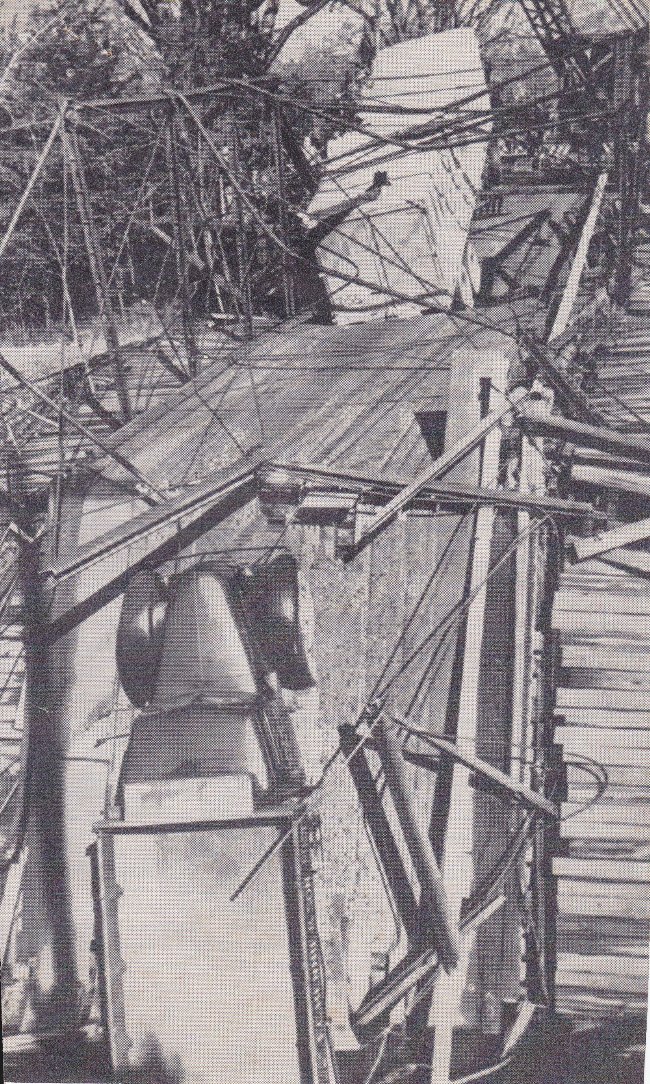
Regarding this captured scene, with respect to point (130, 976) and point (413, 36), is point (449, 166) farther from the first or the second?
point (130, 976)

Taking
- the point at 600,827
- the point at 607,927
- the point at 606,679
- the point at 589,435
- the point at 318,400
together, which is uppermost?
the point at 318,400

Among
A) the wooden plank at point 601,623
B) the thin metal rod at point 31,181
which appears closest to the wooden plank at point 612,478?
the wooden plank at point 601,623

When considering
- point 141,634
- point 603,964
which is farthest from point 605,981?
point 141,634

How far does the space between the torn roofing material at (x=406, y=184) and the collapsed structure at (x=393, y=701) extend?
0.02 m

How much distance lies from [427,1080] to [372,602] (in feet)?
4.65

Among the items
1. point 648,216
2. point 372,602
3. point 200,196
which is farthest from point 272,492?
point 648,216

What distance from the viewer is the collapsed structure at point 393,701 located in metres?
3.05

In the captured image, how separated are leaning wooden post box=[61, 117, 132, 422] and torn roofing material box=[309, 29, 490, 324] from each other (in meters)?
0.66

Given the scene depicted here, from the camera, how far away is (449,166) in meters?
3.04

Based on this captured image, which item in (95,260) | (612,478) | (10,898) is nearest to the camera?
(612,478)

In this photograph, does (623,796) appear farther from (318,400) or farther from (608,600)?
(318,400)

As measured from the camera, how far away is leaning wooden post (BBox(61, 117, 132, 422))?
3068 mm

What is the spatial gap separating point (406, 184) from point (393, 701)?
153 cm

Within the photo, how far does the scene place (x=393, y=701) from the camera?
10.0 ft
